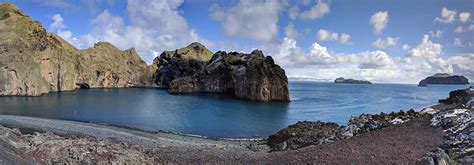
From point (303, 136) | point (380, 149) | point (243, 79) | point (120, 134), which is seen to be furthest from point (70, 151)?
point (243, 79)

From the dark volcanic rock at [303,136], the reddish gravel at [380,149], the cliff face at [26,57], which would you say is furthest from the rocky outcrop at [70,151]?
the cliff face at [26,57]

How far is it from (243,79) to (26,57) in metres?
68.9

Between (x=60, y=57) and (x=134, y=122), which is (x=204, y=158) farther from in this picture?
(x=60, y=57)

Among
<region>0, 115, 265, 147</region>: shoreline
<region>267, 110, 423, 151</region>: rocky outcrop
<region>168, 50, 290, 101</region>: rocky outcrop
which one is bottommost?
<region>0, 115, 265, 147</region>: shoreline

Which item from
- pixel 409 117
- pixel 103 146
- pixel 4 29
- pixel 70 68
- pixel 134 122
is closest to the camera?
pixel 103 146

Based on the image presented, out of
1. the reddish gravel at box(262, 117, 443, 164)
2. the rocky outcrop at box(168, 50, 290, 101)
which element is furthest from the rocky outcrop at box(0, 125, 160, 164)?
the rocky outcrop at box(168, 50, 290, 101)

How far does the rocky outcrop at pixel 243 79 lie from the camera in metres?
115

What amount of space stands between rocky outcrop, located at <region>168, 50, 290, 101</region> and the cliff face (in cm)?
4631

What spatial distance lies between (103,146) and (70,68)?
500 ft

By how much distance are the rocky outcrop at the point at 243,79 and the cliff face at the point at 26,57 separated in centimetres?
4631

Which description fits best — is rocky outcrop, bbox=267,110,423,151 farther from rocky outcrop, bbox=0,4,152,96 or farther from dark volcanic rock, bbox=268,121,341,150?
rocky outcrop, bbox=0,4,152,96

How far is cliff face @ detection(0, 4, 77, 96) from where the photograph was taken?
361 feet

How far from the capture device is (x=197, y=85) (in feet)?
509

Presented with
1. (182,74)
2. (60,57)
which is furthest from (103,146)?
(182,74)
